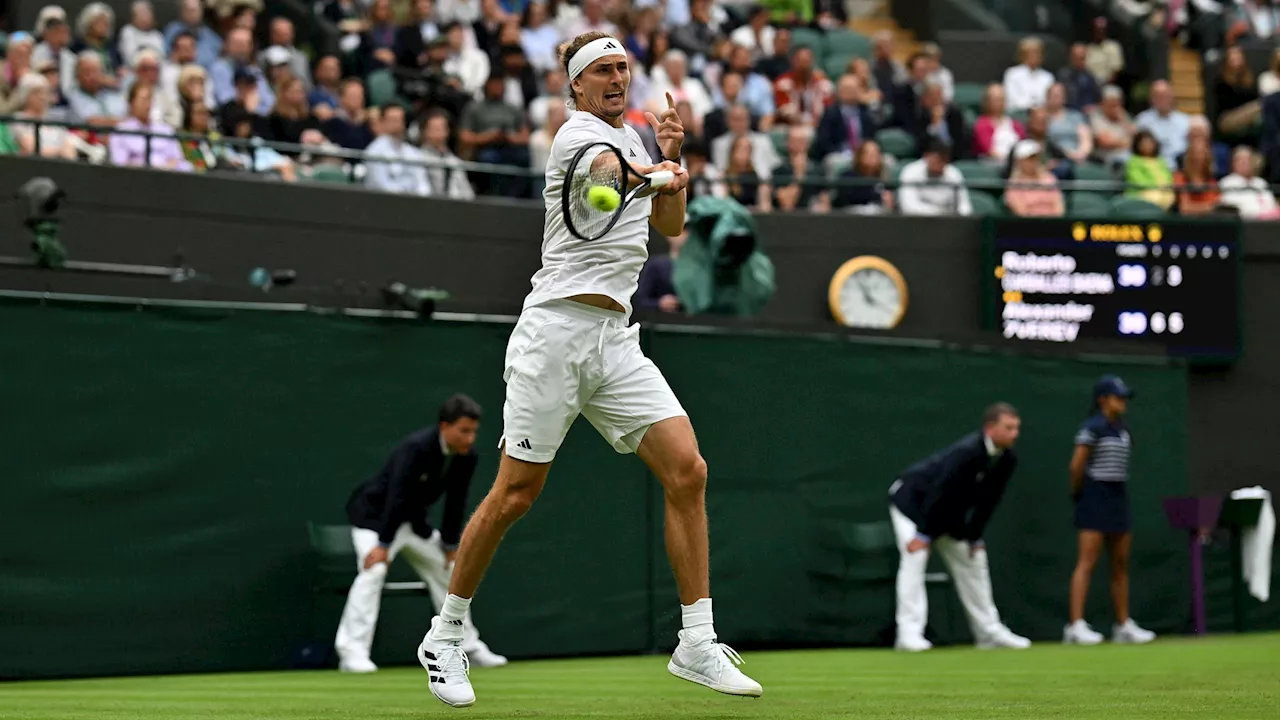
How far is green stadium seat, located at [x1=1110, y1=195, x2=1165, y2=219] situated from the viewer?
56.8 ft

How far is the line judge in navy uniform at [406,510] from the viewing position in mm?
10617

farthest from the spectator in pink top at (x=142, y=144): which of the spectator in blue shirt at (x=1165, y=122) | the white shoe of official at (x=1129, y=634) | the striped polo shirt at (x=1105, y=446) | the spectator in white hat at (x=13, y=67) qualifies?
the spectator in blue shirt at (x=1165, y=122)

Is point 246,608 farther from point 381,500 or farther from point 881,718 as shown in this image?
point 881,718

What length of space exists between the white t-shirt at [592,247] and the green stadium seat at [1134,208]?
11266 mm

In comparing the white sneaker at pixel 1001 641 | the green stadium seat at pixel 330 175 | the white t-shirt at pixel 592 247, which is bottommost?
the white sneaker at pixel 1001 641

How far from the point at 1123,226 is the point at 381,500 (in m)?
8.53

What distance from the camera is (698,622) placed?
6656mm

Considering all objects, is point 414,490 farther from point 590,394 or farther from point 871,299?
point 871,299

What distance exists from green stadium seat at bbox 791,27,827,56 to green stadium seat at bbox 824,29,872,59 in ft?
0.26

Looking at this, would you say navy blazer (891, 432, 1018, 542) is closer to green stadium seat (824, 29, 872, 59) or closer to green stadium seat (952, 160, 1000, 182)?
green stadium seat (952, 160, 1000, 182)

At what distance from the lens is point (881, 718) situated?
20.7 feet

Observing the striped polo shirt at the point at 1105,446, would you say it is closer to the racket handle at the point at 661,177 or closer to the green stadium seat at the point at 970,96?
the green stadium seat at the point at 970,96

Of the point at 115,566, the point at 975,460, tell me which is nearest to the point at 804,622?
the point at 975,460

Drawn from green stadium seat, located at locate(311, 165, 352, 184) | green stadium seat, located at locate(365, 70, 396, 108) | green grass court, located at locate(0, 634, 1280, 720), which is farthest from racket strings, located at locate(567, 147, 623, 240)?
green stadium seat, located at locate(365, 70, 396, 108)
